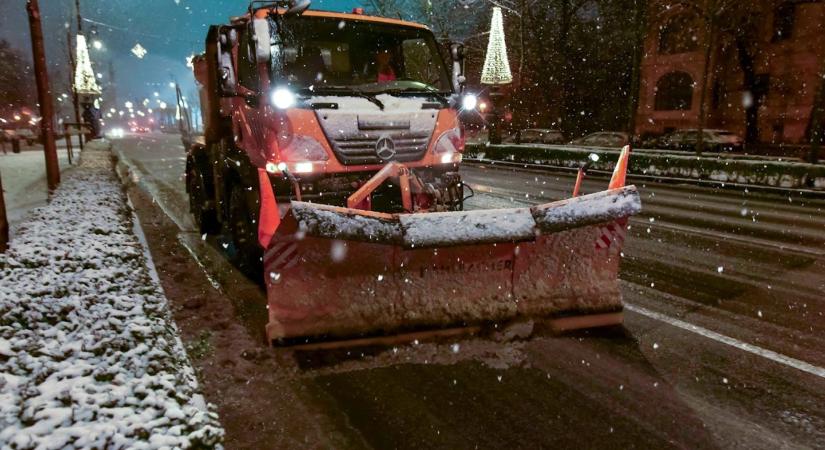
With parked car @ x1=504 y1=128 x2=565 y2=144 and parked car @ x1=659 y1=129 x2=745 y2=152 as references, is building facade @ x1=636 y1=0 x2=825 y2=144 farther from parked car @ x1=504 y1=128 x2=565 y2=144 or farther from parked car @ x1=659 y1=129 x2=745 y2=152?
parked car @ x1=504 y1=128 x2=565 y2=144

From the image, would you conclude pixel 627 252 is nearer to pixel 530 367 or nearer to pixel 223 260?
pixel 530 367

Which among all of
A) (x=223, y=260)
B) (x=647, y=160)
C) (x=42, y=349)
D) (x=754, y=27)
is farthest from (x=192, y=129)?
(x=754, y=27)

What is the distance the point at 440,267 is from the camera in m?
4.34

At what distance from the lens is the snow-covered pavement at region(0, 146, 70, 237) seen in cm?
982

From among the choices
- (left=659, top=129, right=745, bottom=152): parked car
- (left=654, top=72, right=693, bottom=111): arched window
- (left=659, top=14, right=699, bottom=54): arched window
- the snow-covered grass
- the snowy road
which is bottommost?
the snowy road

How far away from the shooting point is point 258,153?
562 centimetres

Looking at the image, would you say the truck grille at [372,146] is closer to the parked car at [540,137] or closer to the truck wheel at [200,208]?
the truck wheel at [200,208]

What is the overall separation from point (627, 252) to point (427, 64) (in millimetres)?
3658

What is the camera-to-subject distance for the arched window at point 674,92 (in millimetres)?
36625

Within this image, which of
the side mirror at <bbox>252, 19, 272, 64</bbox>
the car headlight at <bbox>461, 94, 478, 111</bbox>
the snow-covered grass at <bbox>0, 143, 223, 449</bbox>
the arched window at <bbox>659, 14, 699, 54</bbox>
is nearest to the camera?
the snow-covered grass at <bbox>0, 143, 223, 449</bbox>

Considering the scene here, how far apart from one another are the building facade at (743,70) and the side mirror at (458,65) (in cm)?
2372

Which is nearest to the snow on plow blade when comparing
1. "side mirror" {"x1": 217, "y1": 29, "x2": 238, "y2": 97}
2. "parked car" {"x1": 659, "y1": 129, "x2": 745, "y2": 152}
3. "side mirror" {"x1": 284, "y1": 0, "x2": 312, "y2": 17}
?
"side mirror" {"x1": 284, "y1": 0, "x2": 312, "y2": 17}

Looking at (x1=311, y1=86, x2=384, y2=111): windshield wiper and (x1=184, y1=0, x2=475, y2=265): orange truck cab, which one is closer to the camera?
(x1=184, y1=0, x2=475, y2=265): orange truck cab

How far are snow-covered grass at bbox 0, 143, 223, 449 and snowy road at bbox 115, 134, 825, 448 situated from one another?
462 mm
